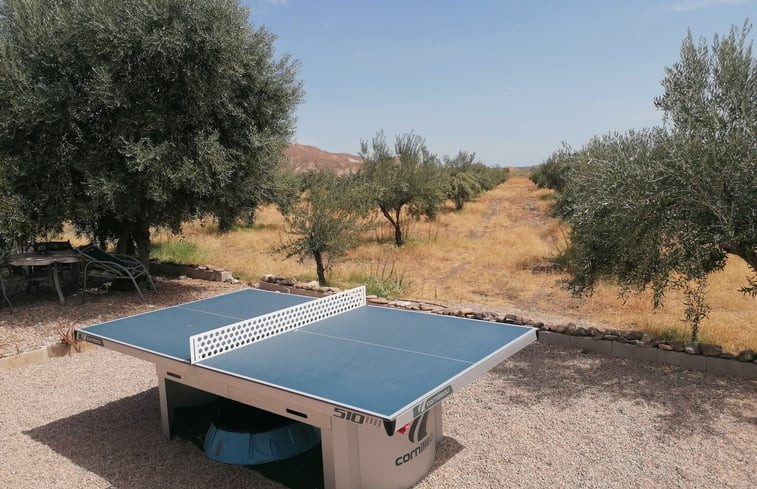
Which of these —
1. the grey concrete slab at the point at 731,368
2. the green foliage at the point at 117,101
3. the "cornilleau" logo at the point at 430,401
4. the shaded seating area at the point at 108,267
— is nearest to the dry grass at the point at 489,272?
the grey concrete slab at the point at 731,368

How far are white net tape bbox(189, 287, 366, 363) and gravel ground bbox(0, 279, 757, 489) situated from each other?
1168 mm

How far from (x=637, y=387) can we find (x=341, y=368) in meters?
4.18

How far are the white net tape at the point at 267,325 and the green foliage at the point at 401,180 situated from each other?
51.7 ft

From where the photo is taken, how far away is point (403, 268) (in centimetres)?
1691

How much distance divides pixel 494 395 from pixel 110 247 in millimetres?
15366

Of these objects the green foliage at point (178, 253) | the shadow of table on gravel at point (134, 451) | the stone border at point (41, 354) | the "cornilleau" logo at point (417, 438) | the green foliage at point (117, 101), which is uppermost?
the green foliage at point (117, 101)

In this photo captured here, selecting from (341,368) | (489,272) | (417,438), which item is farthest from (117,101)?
(489,272)

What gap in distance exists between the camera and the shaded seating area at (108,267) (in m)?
10.1

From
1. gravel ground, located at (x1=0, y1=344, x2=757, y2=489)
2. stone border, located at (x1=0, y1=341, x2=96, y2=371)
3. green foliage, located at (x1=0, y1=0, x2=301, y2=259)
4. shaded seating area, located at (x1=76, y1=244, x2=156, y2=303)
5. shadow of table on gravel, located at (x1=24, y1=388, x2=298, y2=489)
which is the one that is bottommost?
shadow of table on gravel, located at (x1=24, y1=388, x2=298, y2=489)

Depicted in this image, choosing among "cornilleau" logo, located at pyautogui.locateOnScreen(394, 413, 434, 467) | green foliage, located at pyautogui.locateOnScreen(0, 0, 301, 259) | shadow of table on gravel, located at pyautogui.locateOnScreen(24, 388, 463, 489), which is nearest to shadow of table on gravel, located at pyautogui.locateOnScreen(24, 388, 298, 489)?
shadow of table on gravel, located at pyautogui.locateOnScreen(24, 388, 463, 489)

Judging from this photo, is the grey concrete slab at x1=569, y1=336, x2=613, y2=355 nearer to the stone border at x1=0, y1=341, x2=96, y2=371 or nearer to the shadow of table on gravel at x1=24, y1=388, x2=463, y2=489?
the shadow of table on gravel at x1=24, y1=388, x2=463, y2=489

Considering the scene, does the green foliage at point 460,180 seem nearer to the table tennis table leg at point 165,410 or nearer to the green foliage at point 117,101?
the green foliage at point 117,101

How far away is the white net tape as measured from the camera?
4.36 metres

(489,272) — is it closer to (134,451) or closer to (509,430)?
(509,430)
